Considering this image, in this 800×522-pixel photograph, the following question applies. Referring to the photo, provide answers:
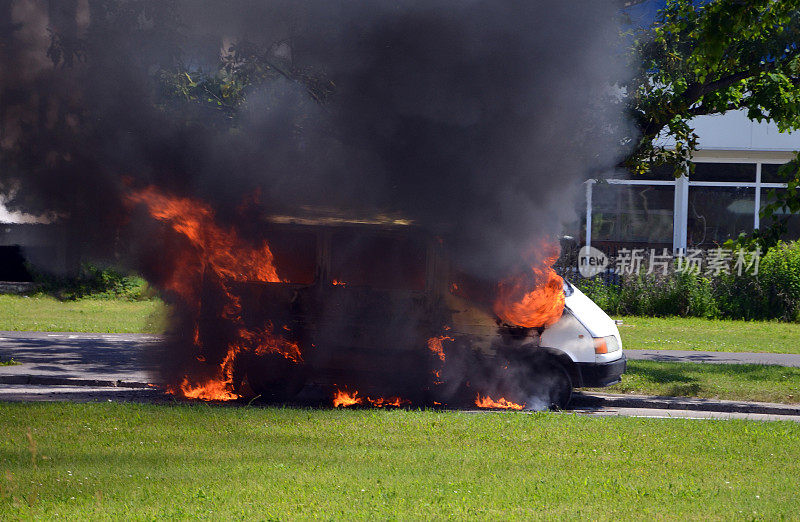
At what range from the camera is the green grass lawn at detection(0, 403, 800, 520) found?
16.1 ft

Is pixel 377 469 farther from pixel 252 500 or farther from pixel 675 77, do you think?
pixel 675 77

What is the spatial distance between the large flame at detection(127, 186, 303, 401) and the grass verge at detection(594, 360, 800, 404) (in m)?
4.38

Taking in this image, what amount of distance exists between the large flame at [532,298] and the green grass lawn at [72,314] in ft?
22.3

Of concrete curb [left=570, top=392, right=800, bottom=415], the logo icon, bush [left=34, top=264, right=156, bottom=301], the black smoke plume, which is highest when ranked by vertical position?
the black smoke plume

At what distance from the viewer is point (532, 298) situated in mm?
8742

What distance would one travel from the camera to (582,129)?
956cm

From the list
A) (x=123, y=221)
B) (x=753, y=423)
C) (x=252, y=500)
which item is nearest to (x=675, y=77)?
(x=753, y=423)

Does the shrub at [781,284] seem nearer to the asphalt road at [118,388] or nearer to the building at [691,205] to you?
the building at [691,205]

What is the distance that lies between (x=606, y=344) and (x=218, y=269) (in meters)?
4.15

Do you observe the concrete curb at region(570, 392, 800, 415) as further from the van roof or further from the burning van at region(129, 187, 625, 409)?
the van roof

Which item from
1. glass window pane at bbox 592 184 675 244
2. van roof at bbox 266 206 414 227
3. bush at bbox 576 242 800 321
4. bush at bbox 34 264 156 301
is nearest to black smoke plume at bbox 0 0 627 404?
van roof at bbox 266 206 414 227

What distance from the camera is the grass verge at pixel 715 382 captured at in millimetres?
10117

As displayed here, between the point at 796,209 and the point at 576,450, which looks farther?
the point at 796,209

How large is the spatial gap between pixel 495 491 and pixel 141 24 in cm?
658
